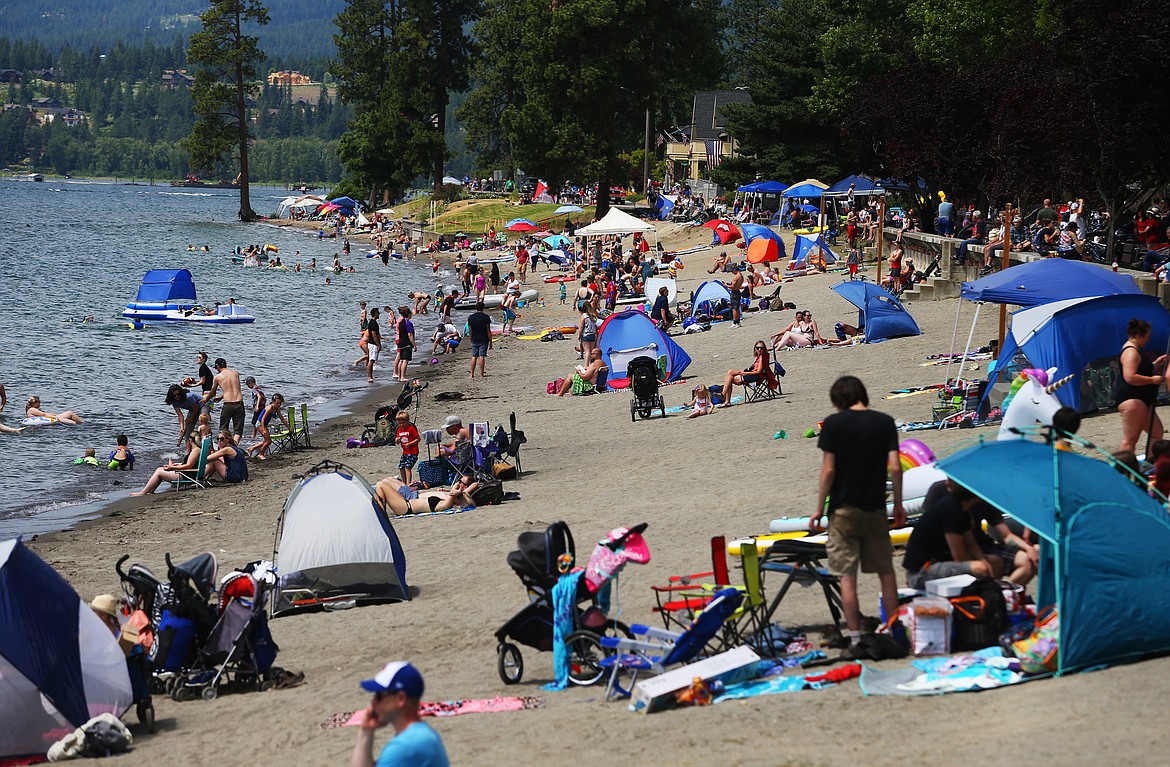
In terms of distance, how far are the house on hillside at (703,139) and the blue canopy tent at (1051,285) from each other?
2667 inches

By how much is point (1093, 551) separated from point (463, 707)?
370 cm

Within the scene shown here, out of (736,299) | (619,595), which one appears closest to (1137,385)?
(619,595)

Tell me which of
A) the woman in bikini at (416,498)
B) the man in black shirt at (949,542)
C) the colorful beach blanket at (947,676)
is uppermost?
the man in black shirt at (949,542)

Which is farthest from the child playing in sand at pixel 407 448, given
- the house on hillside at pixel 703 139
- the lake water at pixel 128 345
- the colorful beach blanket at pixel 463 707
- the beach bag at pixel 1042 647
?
the house on hillside at pixel 703 139

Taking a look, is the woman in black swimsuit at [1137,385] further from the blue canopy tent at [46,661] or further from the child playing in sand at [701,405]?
the child playing in sand at [701,405]

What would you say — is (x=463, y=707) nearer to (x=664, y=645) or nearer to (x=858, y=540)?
(x=664, y=645)

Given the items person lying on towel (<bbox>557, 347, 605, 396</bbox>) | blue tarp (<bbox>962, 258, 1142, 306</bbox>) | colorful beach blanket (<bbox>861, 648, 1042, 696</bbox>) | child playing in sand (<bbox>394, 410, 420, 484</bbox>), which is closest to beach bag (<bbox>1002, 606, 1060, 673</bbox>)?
colorful beach blanket (<bbox>861, 648, 1042, 696</bbox>)

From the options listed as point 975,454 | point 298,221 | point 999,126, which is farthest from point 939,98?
point 298,221

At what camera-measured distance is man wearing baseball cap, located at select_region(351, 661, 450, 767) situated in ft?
15.8

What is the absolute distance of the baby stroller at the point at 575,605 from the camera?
7852 mm

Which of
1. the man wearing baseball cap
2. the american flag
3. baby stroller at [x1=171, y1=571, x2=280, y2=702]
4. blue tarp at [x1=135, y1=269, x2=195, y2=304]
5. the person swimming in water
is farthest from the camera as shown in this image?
the american flag

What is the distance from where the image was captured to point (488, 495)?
14305mm

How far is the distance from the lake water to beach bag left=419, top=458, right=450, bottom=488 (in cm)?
444

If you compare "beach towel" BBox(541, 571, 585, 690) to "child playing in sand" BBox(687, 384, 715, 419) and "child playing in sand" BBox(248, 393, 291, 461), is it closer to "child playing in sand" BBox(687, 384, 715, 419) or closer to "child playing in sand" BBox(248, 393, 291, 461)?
"child playing in sand" BBox(687, 384, 715, 419)
